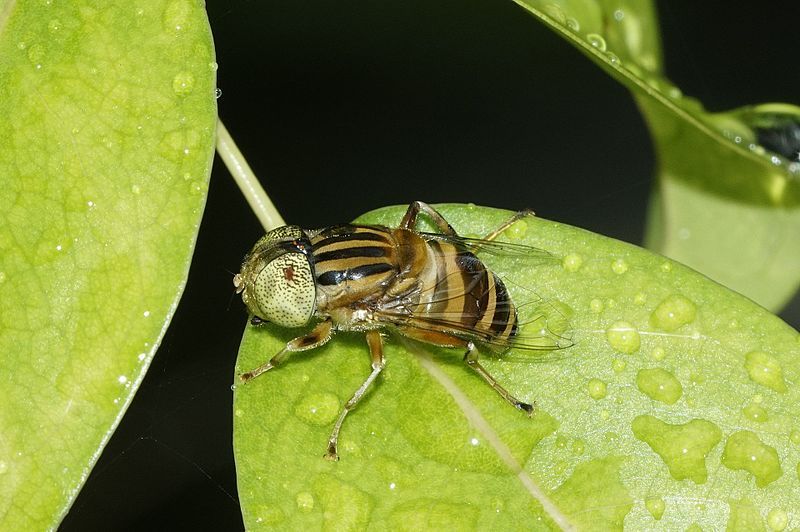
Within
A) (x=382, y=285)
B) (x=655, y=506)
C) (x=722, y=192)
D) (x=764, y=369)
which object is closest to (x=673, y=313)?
(x=764, y=369)

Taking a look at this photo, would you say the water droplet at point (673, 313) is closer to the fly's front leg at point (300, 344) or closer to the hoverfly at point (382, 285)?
the hoverfly at point (382, 285)

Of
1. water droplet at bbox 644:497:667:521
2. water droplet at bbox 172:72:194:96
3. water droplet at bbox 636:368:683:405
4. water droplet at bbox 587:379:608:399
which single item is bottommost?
water droplet at bbox 644:497:667:521

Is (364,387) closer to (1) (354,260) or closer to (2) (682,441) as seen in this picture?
(1) (354,260)

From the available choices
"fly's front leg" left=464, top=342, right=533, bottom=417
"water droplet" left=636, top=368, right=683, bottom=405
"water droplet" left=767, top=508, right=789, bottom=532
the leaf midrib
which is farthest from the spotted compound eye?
"water droplet" left=767, top=508, right=789, bottom=532

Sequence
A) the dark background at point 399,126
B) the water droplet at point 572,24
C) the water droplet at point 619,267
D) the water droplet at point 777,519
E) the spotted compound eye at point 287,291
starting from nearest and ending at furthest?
the water droplet at point 777,519 < the water droplet at point 572,24 < the water droplet at point 619,267 < the spotted compound eye at point 287,291 < the dark background at point 399,126

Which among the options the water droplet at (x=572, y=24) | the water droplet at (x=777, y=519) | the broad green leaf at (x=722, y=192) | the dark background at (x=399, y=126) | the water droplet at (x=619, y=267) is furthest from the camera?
the dark background at (x=399, y=126)

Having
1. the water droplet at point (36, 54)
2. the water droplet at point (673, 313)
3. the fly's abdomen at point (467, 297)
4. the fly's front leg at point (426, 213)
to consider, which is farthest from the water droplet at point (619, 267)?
the water droplet at point (36, 54)

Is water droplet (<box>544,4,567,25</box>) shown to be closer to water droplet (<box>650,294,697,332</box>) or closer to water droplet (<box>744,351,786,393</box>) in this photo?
water droplet (<box>650,294,697,332</box>)

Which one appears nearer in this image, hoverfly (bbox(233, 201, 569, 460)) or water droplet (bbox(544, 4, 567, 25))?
water droplet (bbox(544, 4, 567, 25))

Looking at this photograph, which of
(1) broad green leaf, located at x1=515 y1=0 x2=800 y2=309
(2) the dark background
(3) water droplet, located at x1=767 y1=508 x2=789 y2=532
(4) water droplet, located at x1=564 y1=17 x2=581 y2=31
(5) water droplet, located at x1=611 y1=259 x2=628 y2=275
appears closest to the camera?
(3) water droplet, located at x1=767 y1=508 x2=789 y2=532
